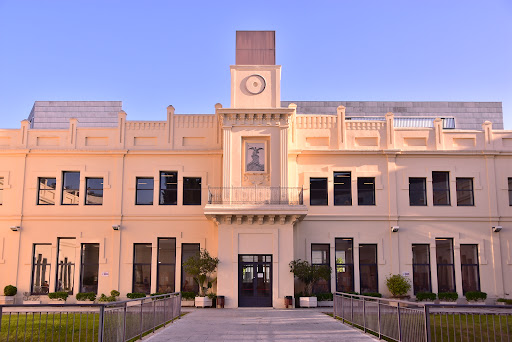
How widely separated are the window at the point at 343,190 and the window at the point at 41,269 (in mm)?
14166

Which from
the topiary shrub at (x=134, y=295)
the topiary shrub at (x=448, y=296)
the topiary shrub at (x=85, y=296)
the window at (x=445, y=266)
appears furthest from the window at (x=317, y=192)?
the topiary shrub at (x=85, y=296)

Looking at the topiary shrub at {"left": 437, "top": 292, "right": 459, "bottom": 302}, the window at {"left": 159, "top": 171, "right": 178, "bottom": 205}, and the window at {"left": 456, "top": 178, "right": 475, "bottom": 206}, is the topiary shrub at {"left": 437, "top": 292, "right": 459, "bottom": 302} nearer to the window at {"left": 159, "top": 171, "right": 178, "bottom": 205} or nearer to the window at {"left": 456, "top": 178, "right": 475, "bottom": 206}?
the window at {"left": 456, "top": 178, "right": 475, "bottom": 206}

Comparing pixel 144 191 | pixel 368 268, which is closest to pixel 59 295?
pixel 144 191

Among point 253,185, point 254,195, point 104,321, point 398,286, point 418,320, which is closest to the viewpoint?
point 104,321

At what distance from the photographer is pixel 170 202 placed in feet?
87.2

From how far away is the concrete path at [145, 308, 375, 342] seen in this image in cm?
1371

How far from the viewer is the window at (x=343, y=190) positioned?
26562 millimetres

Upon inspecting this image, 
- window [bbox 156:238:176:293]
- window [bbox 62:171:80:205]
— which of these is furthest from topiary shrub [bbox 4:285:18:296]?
window [bbox 156:238:176:293]

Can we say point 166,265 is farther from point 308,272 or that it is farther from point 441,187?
point 441,187

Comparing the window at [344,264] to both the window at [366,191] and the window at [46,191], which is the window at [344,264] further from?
the window at [46,191]

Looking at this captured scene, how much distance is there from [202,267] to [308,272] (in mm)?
4733

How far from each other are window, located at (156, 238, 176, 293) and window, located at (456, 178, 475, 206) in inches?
561

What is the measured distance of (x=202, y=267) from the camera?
24.2 m

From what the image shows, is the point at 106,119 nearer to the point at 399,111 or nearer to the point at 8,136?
the point at 8,136
